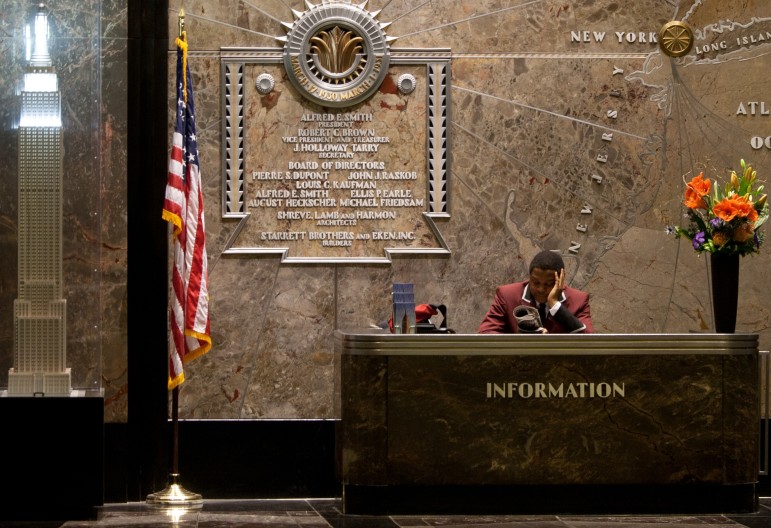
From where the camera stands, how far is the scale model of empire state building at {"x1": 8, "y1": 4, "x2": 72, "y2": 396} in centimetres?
638

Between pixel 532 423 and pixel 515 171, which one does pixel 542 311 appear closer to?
pixel 532 423

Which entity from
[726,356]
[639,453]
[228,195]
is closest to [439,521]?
[639,453]

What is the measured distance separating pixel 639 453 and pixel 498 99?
2408mm

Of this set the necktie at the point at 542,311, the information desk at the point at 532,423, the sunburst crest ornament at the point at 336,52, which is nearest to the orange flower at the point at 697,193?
the information desk at the point at 532,423

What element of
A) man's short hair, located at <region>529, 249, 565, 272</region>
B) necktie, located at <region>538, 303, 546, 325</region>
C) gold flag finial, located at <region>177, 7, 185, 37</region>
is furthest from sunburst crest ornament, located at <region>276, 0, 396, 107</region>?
necktie, located at <region>538, 303, 546, 325</region>

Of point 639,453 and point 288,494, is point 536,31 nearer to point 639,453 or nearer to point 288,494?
point 639,453

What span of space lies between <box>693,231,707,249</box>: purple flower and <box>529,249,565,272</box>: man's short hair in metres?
0.78

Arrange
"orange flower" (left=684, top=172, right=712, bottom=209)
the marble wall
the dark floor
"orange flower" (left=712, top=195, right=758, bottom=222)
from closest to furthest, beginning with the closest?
the dark floor
"orange flower" (left=712, top=195, right=758, bottom=222)
"orange flower" (left=684, top=172, right=712, bottom=209)
the marble wall

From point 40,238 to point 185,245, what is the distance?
82 centimetres

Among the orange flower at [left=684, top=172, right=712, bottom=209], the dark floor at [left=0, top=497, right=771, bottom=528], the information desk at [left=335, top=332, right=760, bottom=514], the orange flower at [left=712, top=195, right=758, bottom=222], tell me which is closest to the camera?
the dark floor at [left=0, top=497, right=771, bottom=528]

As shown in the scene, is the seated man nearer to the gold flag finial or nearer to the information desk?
the information desk

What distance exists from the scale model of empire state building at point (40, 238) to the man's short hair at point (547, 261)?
8.87ft

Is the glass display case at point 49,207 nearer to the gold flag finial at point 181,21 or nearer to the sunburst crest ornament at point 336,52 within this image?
the gold flag finial at point 181,21

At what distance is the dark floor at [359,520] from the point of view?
6316mm
